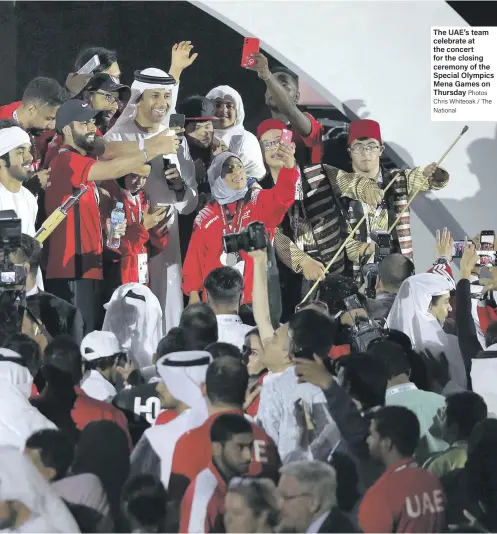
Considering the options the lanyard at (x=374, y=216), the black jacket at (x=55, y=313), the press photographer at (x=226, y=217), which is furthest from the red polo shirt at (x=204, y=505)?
the lanyard at (x=374, y=216)

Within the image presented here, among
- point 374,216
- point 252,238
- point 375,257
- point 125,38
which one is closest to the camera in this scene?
point 252,238

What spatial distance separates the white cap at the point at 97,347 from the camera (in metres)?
5.55

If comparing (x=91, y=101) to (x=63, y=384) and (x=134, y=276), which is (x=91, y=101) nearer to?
(x=134, y=276)

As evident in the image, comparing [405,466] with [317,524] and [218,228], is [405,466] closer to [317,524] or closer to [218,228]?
[317,524]

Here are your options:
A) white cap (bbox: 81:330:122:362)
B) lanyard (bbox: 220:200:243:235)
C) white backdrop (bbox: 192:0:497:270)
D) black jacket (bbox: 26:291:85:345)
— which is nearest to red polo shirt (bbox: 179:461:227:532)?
white cap (bbox: 81:330:122:362)

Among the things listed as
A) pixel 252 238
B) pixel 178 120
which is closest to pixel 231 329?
pixel 252 238

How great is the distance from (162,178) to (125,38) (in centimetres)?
162

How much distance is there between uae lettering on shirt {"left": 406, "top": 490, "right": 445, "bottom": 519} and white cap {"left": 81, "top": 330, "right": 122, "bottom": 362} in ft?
5.96

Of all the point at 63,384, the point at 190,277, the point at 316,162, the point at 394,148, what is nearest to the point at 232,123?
the point at 316,162

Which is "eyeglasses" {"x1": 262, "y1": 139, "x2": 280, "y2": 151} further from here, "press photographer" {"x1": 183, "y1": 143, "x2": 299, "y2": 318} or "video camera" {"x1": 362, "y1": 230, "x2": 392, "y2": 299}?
"video camera" {"x1": 362, "y1": 230, "x2": 392, "y2": 299}

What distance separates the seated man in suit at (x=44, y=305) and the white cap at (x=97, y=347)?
0.66 metres

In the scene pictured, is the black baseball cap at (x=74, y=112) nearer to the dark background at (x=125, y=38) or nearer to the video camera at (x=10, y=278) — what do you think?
the video camera at (x=10, y=278)

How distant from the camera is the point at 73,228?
23.0 feet

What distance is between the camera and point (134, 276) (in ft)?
23.8
